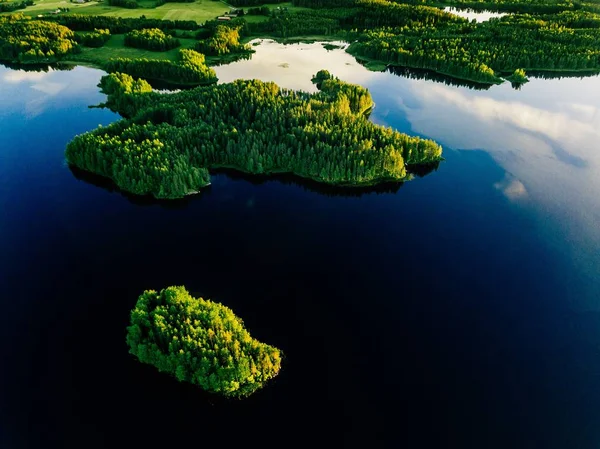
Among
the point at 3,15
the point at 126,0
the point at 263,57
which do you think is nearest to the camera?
the point at 263,57

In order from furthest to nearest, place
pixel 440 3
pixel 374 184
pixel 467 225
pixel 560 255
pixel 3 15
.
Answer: pixel 440 3 → pixel 3 15 → pixel 374 184 → pixel 467 225 → pixel 560 255

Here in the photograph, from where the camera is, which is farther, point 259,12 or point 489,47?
point 259,12

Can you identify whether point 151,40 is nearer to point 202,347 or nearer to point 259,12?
point 259,12

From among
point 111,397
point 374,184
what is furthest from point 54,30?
point 111,397

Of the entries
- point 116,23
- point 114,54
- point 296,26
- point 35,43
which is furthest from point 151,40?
point 296,26

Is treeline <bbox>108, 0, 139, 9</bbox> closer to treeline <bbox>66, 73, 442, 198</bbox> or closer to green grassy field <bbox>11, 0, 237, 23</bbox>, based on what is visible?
green grassy field <bbox>11, 0, 237, 23</bbox>

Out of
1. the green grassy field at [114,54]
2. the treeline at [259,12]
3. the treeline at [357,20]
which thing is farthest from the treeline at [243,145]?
the treeline at [259,12]

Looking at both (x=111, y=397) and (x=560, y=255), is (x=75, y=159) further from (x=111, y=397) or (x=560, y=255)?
(x=560, y=255)

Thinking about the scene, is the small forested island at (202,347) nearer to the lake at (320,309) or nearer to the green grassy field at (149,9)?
the lake at (320,309)
